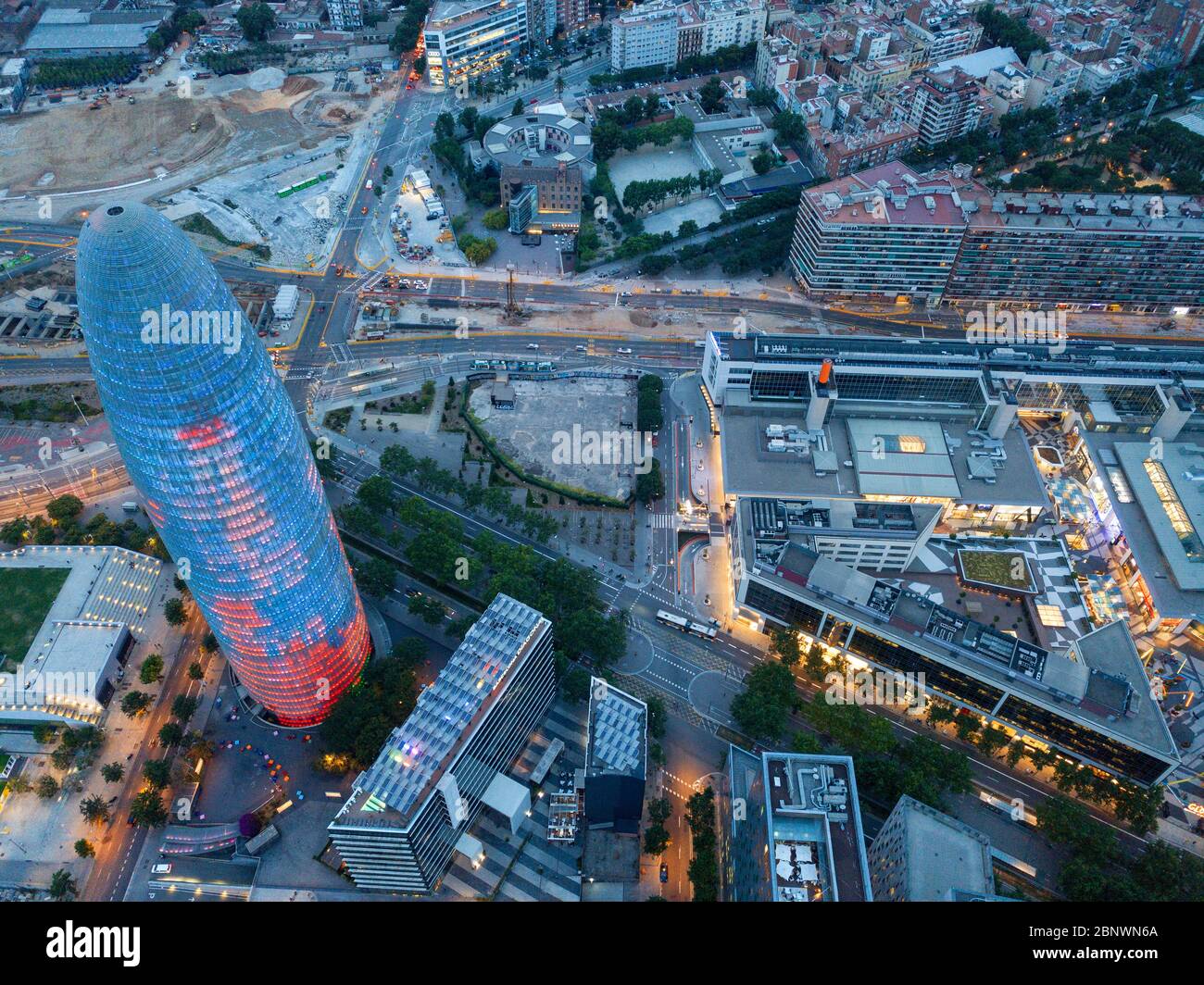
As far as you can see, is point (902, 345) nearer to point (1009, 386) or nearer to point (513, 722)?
point (1009, 386)

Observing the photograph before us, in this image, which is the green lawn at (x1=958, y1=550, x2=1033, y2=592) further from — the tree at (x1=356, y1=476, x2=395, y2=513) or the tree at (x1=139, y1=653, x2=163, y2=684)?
the tree at (x1=139, y1=653, x2=163, y2=684)

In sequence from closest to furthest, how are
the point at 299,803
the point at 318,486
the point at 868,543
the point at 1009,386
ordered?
1. the point at 318,486
2. the point at 299,803
3. the point at 868,543
4. the point at 1009,386

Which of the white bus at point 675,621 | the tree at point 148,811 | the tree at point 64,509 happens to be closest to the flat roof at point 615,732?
the white bus at point 675,621

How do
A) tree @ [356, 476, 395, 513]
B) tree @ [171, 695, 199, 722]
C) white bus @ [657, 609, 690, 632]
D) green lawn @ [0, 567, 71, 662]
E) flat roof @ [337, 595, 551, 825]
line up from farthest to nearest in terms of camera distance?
tree @ [356, 476, 395, 513] < white bus @ [657, 609, 690, 632] < green lawn @ [0, 567, 71, 662] < tree @ [171, 695, 199, 722] < flat roof @ [337, 595, 551, 825]

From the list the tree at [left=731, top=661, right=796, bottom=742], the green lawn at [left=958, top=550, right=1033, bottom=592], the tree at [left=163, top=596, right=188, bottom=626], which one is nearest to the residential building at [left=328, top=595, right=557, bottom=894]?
the tree at [left=731, top=661, right=796, bottom=742]
